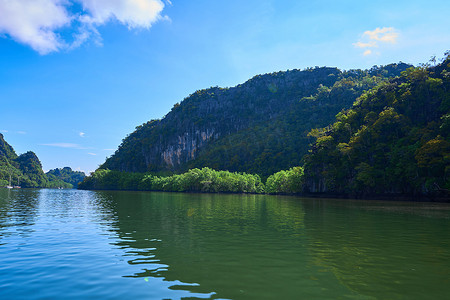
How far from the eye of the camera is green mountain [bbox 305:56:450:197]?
2724 inches

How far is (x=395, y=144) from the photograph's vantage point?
275 ft

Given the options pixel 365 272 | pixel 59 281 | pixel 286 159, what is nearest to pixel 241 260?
pixel 365 272

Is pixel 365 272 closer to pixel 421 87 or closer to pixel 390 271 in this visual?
pixel 390 271

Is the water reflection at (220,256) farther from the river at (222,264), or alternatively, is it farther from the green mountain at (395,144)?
the green mountain at (395,144)

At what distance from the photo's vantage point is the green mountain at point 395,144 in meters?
69.2

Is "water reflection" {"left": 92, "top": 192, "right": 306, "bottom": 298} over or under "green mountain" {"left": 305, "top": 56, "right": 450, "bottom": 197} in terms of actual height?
under

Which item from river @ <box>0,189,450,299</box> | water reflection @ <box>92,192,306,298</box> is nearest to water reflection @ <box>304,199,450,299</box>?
river @ <box>0,189,450,299</box>

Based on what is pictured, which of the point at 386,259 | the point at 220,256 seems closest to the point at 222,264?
the point at 220,256

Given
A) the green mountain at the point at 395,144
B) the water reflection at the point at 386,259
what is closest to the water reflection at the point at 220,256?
the water reflection at the point at 386,259

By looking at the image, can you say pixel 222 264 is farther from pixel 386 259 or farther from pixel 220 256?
pixel 386 259

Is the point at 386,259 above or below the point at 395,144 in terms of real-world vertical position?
below

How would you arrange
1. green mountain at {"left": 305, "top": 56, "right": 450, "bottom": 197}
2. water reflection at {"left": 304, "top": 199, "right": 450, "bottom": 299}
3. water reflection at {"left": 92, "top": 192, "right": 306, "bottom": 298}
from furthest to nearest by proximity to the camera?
green mountain at {"left": 305, "top": 56, "right": 450, "bottom": 197}, water reflection at {"left": 92, "top": 192, "right": 306, "bottom": 298}, water reflection at {"left": 304, "top": 199, "right": 450, "bottom": 299}

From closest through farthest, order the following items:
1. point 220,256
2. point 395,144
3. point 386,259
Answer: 1. point 386,259
2. point 220,256
3. point 395,144

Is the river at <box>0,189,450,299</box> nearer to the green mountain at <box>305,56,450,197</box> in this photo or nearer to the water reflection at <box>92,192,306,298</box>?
the water reflection at <box>92,192,306,298</box>
